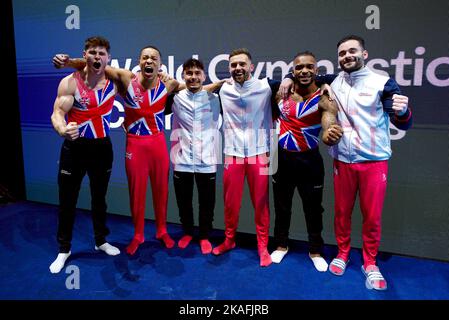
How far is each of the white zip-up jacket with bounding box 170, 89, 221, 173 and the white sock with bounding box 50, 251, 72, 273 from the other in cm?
118

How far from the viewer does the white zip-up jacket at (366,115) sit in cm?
242

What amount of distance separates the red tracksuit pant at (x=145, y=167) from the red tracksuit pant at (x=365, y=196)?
1454 mm

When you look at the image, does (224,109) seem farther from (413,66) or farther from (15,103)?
(15,103)

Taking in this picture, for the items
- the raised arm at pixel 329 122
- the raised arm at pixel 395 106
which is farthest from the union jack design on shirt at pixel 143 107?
the raised arm at pixel 395 106

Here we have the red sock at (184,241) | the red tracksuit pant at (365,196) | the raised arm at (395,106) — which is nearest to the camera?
the raised arm at (395,106)

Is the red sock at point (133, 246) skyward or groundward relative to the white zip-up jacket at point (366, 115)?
groundward

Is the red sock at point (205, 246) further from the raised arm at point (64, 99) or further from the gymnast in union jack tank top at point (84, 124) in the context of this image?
the raised arm at point (64, 99)

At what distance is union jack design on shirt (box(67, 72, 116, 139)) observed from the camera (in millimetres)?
2705

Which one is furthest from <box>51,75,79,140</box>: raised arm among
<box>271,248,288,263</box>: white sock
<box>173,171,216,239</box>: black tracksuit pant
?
<box>271,248,288,263</box>: white sock

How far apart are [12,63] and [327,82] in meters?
3.94

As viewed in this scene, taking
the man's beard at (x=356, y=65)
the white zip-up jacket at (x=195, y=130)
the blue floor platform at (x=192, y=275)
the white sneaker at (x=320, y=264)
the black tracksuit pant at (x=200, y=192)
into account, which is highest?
the man's beard at (x=356, y=65)

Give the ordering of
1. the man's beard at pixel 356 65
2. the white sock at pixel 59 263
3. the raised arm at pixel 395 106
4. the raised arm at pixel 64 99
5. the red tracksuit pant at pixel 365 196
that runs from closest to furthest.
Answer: the raised arm at pixel 395 106
the man's beard at pixel 356 65
the red tracksuit pant at pixel 365 196
the raised arm at pixel 64 99
the white sock at pixel 59 263

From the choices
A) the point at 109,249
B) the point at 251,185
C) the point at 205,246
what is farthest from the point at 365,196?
the point at 109,249

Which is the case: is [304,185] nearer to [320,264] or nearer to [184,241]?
[320,264]
